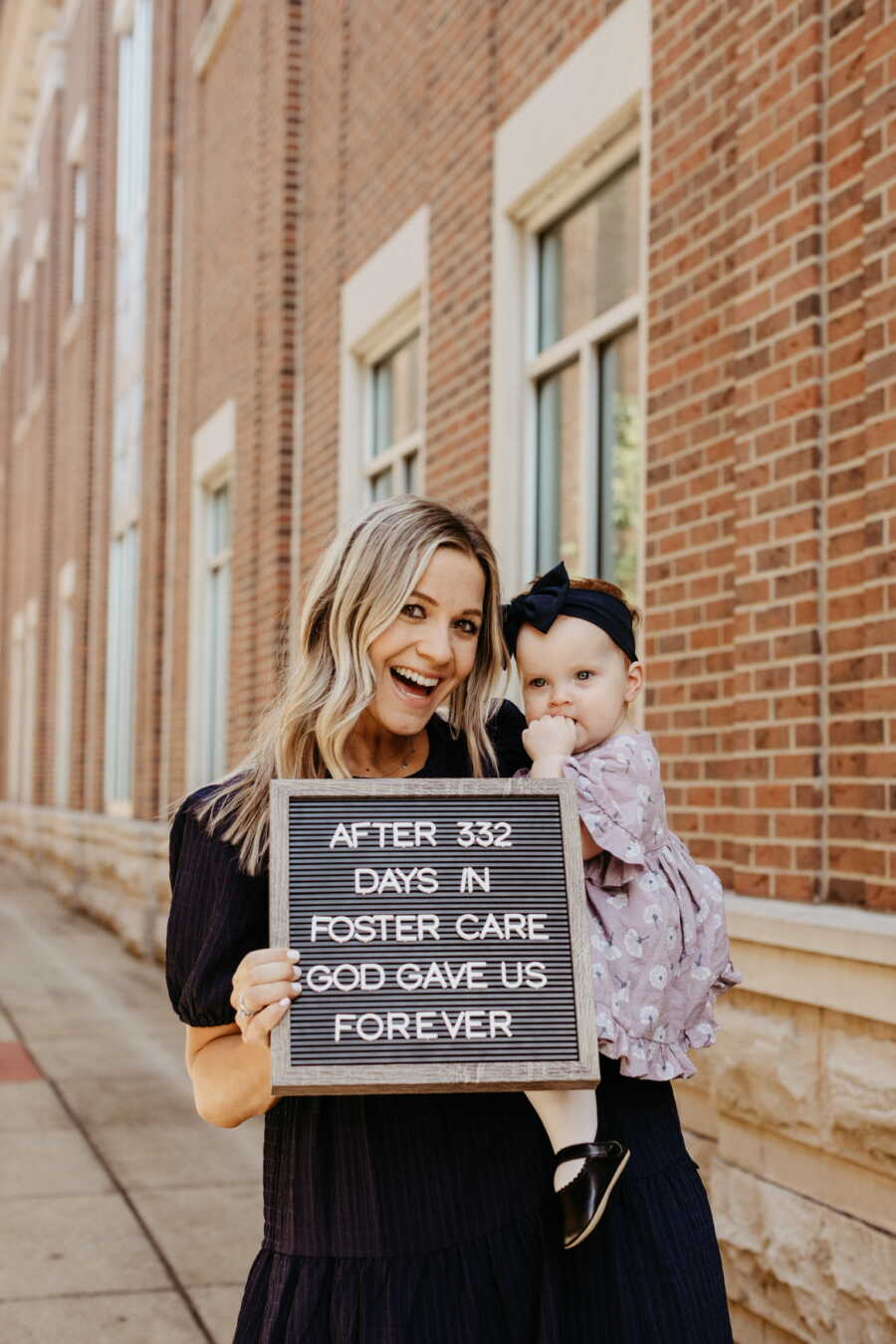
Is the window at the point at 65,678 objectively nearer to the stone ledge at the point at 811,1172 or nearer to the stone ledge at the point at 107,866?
the stone ledge at the point at 107,866

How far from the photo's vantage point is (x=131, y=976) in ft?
41.6

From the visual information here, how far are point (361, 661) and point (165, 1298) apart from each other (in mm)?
3534

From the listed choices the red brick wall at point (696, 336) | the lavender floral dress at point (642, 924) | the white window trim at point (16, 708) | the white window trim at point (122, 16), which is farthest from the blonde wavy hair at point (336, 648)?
the white window trim at point (16, 708)

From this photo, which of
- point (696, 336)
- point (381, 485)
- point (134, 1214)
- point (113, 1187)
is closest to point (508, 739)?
point (696, 336)

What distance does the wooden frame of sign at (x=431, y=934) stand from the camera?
80.2 inches

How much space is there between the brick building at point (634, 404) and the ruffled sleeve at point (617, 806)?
5.44 feet

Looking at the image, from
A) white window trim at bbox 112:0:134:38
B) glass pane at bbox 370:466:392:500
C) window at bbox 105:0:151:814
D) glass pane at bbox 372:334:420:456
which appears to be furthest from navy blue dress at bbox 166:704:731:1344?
white window trim at bbox 112:0:134:38

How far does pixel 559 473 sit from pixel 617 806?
4541 mm

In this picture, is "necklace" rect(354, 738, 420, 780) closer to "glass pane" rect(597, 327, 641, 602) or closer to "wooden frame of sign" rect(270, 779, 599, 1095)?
"wooden frame of sign" rect(270, 779, 599, 1095)

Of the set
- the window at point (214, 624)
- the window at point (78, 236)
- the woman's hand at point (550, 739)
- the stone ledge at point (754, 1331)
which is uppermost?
the window at point (78, 236)

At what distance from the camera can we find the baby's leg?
2174mm

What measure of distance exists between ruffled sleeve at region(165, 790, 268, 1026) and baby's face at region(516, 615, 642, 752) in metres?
0.52

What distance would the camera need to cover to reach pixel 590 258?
6.42m

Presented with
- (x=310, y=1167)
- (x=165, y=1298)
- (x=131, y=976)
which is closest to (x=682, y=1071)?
(x=310, y=1167)
